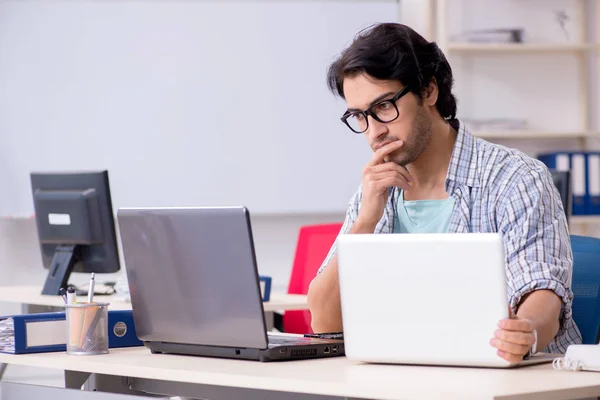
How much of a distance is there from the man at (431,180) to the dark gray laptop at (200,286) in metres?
0.38

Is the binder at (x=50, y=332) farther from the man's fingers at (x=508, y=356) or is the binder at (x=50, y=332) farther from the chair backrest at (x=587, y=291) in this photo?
the chair backrest at (x=587, y=291)

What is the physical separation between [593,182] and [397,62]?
2817 mm

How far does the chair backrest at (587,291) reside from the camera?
2.03 metres

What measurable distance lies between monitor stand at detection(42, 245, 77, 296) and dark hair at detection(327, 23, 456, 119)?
1.46m

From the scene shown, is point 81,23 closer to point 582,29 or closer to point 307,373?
point 582,29

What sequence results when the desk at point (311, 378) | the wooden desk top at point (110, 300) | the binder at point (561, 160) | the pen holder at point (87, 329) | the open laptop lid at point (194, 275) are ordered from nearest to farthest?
the desk at point (311, 378), the open laptop lid at point (194, 275), the pen holder at point (87, 329), the wooden desk top at point (110, 300), the binder at point (561, 160)

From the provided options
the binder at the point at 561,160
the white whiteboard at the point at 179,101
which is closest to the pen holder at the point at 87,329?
the white whiteboard at the point at 179,101

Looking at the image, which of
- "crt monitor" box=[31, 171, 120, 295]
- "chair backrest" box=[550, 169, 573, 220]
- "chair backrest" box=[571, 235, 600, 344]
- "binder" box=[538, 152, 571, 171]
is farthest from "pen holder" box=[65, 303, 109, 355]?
"binder" box=[538, 152, 571, 171]

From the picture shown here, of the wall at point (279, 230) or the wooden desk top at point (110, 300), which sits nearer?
the wooden desk top at point (110, 300)

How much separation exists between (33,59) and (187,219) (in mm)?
3271

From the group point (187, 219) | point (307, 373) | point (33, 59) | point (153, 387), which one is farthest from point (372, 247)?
point (33, 59)

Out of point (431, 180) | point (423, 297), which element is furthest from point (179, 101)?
point (423, 297)

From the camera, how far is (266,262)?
15.8 feet

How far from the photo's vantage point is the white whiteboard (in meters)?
4.59
